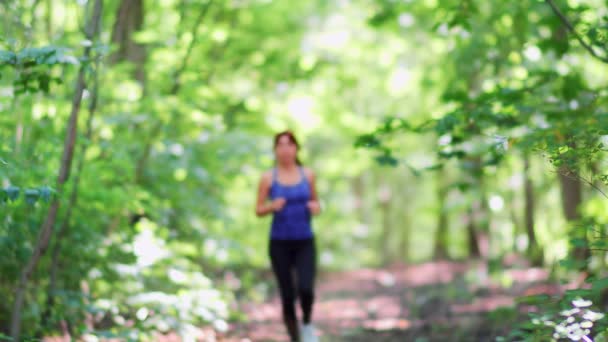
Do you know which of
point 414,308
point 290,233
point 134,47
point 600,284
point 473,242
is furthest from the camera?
point 473,242

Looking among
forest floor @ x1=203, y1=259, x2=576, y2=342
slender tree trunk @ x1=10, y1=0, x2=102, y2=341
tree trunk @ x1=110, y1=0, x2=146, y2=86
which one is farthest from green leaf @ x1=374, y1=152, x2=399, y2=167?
tree trunk @ x1=110, y1=0, x2=146, y2=86

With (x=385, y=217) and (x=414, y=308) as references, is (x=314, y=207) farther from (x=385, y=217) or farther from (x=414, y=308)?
(x=385, y=217)

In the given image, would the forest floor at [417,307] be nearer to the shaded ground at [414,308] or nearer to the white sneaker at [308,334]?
the shaded ground at [414,308]

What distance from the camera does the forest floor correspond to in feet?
21.0

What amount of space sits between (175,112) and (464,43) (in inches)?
136

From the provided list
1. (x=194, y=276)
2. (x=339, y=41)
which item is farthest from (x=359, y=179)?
(x=194, y=276)

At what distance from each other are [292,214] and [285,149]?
0.59 metres

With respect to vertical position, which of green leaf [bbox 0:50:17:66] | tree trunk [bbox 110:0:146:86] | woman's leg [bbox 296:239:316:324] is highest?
tree trunk [bbox 110:0:146:86]

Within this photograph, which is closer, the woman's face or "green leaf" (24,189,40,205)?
"green leaf" (24,189,40,205)

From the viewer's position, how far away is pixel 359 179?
2208 cm

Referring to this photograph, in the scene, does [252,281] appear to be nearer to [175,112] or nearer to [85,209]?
[175,112]

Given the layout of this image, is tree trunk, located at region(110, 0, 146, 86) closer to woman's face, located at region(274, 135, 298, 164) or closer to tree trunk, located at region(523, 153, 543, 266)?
woman's face, located at region(274, 135, 298, 164)

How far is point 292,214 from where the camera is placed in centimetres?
556

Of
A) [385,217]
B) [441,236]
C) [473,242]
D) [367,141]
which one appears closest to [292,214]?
A: [367,141]
